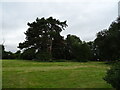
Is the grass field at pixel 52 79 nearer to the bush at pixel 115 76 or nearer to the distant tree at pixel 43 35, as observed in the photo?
the bush at pixel 115 76

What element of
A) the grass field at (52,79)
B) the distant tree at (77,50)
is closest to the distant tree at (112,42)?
the distant tree at (77,50)

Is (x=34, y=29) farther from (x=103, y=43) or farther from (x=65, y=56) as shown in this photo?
(x=103, y=43)

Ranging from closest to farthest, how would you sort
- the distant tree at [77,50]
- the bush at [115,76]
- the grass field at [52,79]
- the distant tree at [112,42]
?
the bush at [115,76] < the grass field at [52,79] < the distant tree at [112,42] < the distant tree at [77,50]

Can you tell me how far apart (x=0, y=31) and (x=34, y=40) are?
3272 cm

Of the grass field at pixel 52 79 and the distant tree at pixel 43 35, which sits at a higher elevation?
the distant tree at pixel 43 35

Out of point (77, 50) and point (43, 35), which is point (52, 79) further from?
point (77, 50)

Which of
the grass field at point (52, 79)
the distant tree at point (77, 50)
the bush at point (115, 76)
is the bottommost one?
the grass field at point (52, 79)

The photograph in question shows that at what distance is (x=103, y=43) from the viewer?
30.7 meters

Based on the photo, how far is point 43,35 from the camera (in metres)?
38.8

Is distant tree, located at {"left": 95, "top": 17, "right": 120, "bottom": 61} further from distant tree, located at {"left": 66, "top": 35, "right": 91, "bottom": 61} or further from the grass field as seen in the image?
the grass field

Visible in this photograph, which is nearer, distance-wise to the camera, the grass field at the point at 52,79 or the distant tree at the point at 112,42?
the grass field at the point at 52,79

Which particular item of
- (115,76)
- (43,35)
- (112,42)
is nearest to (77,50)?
(43,35)

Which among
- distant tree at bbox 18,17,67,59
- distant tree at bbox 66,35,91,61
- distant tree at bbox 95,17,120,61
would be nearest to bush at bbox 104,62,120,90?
distant tree at bbox 95,17,120,61

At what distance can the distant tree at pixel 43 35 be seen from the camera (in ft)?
127
